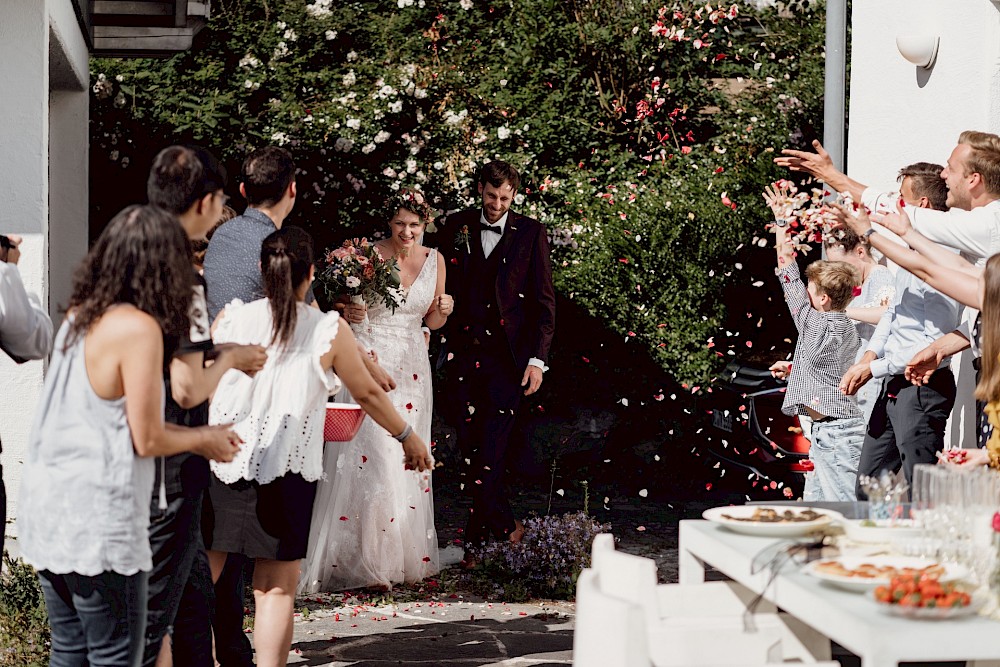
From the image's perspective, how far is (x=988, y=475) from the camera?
3.08 m

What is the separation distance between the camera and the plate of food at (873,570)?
2.86m

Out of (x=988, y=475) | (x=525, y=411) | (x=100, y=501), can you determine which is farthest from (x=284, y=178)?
(x=525, y=411)

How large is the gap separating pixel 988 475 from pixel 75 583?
2.28 meters

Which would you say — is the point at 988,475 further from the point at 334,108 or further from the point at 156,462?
the point at 334,108

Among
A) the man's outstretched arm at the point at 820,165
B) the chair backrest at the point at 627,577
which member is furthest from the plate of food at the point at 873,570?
the man's outstretched arm at the point at 820,165

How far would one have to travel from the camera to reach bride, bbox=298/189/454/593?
652 cm

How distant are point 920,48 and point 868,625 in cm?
473

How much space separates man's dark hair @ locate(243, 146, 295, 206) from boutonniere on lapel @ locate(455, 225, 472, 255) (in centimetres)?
250

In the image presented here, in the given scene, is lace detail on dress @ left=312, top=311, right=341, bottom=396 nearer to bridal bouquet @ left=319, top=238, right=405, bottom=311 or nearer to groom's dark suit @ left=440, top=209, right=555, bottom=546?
bridal bouquet @ left=319, top=238, right=405, bottom=311

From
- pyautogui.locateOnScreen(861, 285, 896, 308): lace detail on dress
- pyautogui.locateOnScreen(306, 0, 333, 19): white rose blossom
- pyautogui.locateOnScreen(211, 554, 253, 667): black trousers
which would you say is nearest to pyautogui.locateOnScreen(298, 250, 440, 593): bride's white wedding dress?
pyautogui.locateOnScreen(211, 554, 253, 667): black trousers

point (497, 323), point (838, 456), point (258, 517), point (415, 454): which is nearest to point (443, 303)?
point (497, 323)

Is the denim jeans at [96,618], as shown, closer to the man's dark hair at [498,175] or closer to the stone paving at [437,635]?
the stone paving at [437,635]

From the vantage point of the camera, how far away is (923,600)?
2633 millimetres

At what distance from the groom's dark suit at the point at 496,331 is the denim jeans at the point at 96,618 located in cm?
388
